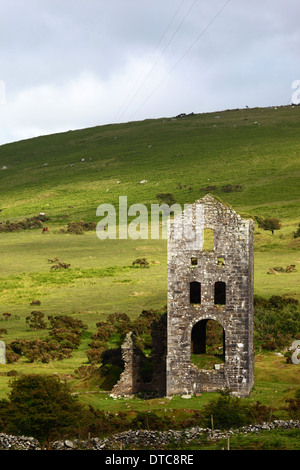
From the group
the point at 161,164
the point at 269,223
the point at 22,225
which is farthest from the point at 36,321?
the point at 161,164

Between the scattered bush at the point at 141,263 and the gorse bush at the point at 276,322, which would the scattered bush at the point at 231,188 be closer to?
the scattered bush at the point at 141,263

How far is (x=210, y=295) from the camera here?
34.8 metres

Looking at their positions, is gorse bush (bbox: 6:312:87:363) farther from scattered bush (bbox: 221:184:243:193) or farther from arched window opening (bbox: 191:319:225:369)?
scattered bush (bbox: 221:184:243:193)

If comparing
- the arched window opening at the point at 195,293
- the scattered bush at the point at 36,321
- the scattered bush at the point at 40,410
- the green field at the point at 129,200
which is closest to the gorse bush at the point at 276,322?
the green field at the point at 129,200

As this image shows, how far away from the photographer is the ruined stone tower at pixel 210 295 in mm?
34531

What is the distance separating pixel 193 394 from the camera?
3438 centimetres

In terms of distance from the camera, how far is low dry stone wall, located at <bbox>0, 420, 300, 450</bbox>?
27.0m

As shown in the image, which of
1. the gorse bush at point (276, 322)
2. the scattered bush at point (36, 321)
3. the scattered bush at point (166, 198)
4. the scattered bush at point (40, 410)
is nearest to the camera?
the scattered bush at point (40, 410)

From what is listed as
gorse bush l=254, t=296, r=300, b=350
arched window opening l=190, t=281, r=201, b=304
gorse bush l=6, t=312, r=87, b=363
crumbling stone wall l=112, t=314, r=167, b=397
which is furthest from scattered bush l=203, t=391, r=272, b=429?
gorse bush l=6, t=312, r=87, b=363

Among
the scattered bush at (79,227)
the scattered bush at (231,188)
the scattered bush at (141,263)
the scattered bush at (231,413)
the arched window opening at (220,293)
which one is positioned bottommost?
the scattered bush at (231,413)

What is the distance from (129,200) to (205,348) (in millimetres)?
79663

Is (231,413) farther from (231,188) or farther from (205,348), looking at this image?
(231,188)

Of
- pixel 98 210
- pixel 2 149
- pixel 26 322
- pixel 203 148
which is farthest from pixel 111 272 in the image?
pixel 2 149

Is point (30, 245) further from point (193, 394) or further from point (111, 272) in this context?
point (193, 394)
